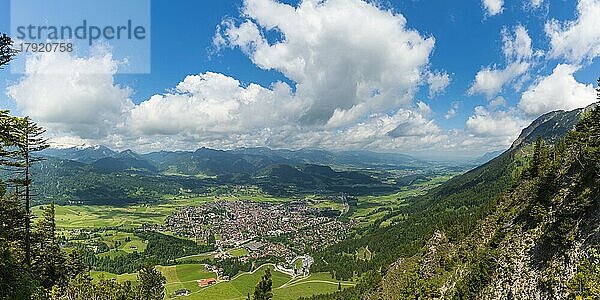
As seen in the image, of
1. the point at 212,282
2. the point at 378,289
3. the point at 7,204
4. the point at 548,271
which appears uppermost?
the point at 7,204

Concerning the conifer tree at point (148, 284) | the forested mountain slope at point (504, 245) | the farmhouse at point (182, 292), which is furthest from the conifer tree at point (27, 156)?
the farmhouse at point (182, 292)

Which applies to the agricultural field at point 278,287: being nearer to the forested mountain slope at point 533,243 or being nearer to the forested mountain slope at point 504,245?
the forested mountain slope at point 504,245

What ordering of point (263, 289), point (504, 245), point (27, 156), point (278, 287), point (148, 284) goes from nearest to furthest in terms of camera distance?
point (27, 156)
point (263, 289)
point (148, 284)
point (504, 245)
point (278, 287)

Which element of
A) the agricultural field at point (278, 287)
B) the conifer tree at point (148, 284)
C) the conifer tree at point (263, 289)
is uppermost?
the conifer tree at point (263, 289)

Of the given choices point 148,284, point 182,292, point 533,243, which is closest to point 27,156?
point 148,284

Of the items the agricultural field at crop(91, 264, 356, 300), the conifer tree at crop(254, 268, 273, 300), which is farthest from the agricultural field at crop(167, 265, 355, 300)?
the conifer tree at crop(254, 268, 273, 300)

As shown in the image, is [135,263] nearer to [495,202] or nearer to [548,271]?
[495,202]

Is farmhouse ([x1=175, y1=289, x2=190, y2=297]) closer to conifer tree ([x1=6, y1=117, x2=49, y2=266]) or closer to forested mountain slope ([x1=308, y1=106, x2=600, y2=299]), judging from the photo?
forested mountain slope ([x1=308, y1=106, x2=600, y2=299])

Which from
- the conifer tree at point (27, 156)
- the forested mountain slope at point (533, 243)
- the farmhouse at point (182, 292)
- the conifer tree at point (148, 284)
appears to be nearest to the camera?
the conifer tree at point (27, 156)

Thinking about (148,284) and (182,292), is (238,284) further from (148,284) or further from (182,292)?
(148,284)

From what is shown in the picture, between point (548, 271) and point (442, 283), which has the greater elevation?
point (548, 271)

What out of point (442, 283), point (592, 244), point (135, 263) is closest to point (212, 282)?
point (135, 263)
